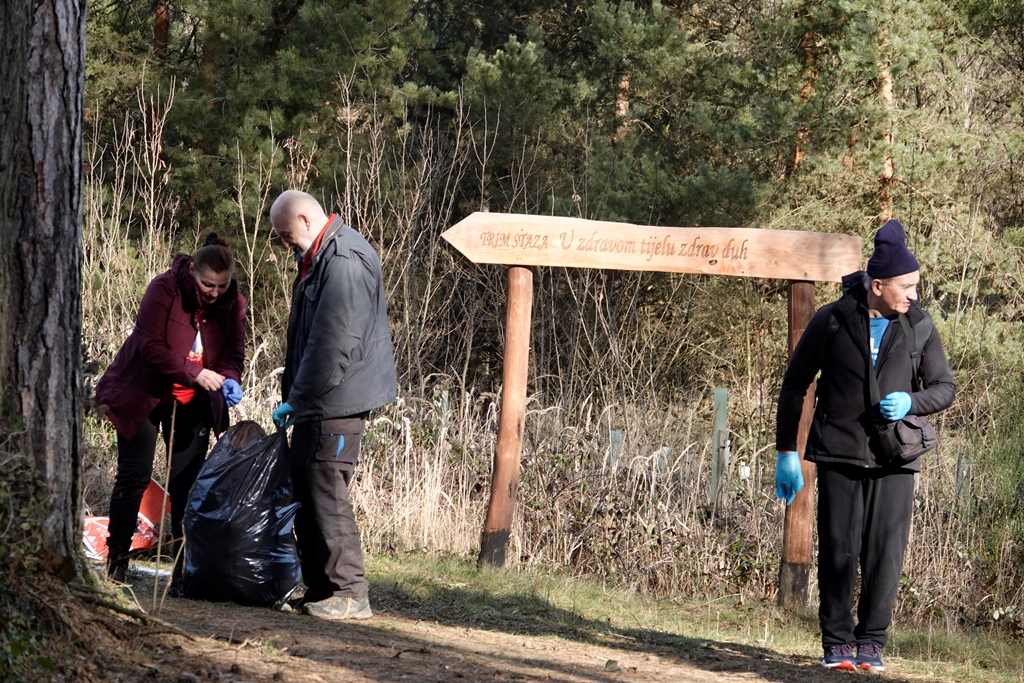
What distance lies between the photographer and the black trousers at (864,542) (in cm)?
441

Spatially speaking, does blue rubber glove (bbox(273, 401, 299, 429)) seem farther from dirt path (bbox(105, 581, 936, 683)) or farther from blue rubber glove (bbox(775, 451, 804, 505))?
blue rubber glove (bbox(775, 451, 804, 505))

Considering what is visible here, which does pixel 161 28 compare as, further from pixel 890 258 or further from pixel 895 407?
pixel 895 407

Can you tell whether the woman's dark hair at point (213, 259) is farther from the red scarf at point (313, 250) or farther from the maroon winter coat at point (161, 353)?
the red scarf at point (313, 250)

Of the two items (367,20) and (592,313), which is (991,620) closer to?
(592,313)

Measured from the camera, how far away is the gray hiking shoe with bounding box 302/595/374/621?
459 cm

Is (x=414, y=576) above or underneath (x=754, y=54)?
underneath

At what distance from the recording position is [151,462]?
16.4ft

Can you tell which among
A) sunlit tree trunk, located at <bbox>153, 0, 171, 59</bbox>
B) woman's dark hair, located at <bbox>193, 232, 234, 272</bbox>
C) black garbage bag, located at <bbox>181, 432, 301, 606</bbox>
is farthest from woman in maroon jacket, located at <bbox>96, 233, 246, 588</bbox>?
sunlit tree trunk, located at <bbox>153, 0, 171, 59</bbox>

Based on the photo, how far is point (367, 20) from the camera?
13266 millimetres

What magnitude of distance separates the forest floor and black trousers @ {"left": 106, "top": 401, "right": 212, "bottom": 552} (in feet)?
1.02

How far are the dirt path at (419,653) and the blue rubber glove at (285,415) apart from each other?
772 mm

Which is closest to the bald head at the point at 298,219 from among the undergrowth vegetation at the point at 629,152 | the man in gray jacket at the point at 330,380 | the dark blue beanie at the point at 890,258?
the man in gray jacket at the point at 330,380

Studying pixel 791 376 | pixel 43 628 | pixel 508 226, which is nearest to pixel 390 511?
pixel 508 226

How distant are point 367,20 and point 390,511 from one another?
775cm
